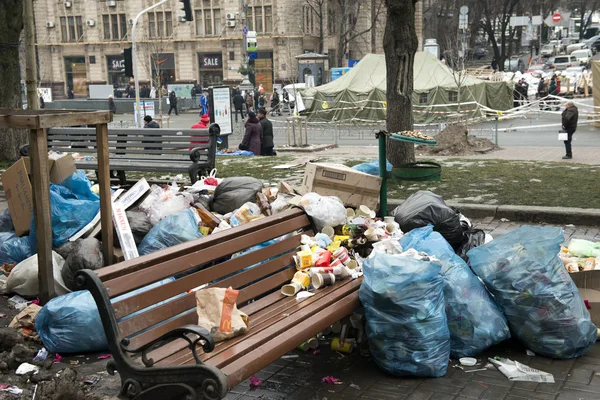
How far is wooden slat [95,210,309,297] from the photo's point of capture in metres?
3.53

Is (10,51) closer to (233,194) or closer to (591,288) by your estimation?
(233,194)

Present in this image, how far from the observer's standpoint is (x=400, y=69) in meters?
10.7

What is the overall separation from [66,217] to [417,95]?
2419cm

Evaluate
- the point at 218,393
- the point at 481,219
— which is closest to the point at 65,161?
the point at 218,393

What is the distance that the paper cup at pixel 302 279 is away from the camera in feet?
15.4

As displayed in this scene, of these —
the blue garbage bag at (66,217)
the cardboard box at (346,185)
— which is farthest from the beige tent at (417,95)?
the blue garbage bag at (66,217)

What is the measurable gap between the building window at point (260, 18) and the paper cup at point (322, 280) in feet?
170

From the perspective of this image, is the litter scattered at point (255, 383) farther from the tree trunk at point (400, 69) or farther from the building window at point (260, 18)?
the building window at point (260, 18)

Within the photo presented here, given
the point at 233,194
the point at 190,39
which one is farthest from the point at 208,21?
the point at 233,194

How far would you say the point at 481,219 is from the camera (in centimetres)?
843

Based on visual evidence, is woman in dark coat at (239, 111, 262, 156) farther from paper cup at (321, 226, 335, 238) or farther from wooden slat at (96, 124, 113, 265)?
paper cup at (321, 226, 335, 238)

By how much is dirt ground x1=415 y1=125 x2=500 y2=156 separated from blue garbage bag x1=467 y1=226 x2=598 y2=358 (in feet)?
43.4

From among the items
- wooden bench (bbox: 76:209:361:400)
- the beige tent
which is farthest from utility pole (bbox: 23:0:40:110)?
the beige tent

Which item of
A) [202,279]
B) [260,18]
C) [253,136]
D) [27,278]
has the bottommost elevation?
[27,278]
